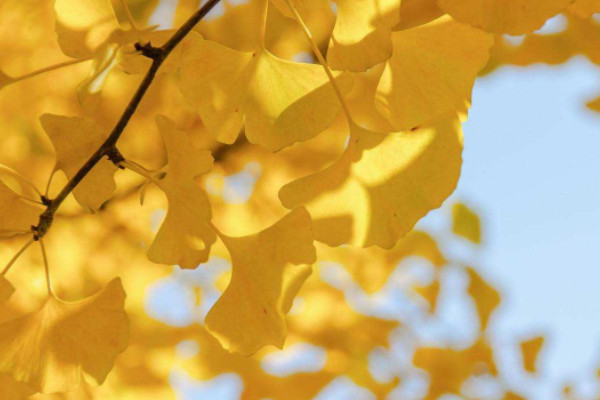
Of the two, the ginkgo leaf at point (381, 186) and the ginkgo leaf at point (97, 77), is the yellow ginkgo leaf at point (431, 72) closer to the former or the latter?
the ginkgo leaf at point (381, 186)

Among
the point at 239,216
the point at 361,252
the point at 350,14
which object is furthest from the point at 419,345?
the point at 350,14

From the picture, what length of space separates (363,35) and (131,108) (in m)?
0.12

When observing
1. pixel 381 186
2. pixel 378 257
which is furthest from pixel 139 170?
pixel 378 257

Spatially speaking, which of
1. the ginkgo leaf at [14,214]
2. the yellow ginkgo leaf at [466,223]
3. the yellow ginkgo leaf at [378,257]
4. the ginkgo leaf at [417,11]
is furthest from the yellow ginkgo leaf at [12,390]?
the yellow ginkgo leaf at [466,223]

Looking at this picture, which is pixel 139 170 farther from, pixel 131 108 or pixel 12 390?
pixel 12 390

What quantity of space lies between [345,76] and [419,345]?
0.72m

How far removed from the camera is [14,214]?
1.32ft

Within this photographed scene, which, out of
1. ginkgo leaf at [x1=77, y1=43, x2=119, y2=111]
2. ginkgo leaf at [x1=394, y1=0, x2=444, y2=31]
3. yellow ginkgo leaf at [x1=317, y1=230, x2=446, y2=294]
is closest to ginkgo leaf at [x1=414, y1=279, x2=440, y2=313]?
yellow ginkgo leaf at [x1=317, y1=230, x2=446, y2=294]

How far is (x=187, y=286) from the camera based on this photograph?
3.25ft

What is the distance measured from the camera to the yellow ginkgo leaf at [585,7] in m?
0.35

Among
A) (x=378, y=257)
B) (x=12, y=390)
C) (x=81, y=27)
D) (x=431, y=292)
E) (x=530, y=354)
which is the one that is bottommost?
(x=530, y=354)

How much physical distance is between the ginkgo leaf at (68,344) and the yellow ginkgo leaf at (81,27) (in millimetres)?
148

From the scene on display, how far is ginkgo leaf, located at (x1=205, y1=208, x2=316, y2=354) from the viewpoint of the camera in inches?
13.8

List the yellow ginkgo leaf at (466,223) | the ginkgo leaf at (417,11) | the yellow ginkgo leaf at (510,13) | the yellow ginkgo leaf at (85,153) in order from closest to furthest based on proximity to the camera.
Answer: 1. the yellow ginkgo leaf at (510,13)
2. the yellow ginkgo leaf at (85,153)
3. the ginkgo leaf at (417,11)
4. the yellow ginkgo leaf at (466,223)
